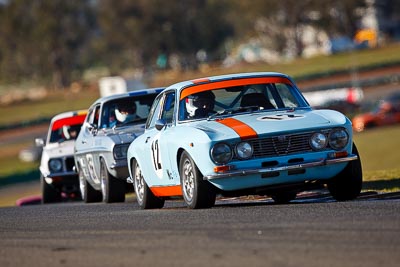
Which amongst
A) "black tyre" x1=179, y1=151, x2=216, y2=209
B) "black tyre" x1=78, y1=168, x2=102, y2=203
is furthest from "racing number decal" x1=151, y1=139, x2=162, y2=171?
"black tyre" x1=78, y1=168, x2=102, y2=203

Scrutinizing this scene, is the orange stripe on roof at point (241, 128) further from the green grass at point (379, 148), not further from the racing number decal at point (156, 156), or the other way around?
the green grass at point (379, 148)

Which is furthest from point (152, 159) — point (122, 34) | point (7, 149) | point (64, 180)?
point (122, 34)

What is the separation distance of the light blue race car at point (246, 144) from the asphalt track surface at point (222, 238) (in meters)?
0.36

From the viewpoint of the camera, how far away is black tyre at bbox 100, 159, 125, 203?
50.6 ft

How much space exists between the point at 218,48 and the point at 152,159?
100163mm

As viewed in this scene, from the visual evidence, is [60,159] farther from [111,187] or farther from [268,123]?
[268,123]

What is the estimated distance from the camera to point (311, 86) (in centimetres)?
7200

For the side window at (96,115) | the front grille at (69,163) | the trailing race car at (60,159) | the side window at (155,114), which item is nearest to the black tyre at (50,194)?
the trailing race car at (60,159)

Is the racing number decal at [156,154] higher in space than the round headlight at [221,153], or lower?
lower

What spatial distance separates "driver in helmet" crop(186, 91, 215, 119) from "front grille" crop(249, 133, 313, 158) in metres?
1.25

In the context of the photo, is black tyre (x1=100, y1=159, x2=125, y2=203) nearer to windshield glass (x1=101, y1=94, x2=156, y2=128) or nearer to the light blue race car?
windshield glass (x1=101, y1=94, x2=156, y2=128)

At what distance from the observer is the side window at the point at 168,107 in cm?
1218

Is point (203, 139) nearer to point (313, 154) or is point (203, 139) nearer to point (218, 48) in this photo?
point (313, 154)

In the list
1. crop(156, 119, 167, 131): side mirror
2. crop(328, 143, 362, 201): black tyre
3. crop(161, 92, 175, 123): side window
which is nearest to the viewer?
crop(328, 143, 362, 201): black tyre
